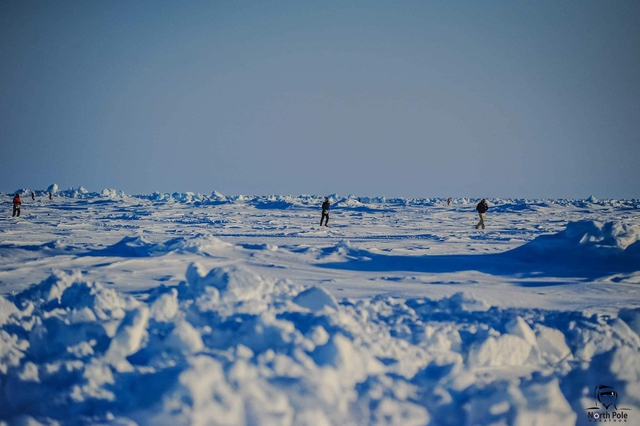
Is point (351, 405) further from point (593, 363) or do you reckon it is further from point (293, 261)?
point (293, 261)

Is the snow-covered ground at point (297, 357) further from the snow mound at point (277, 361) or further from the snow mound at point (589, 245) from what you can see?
the snow mound at point (589, 245)

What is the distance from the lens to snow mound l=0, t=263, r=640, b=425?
12.4 ft

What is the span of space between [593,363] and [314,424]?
302cm

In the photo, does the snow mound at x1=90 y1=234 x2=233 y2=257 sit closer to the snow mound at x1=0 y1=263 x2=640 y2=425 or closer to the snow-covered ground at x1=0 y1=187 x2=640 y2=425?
the snow-covered ground at x1=0 y1=187 x2=640 y2=425

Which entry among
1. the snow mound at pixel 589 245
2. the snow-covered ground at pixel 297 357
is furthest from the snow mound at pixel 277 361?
the snow mound at pixel 589 245

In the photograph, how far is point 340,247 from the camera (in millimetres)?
11203

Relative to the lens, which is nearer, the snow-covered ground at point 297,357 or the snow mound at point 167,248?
the snow-covered ground at point 297,357

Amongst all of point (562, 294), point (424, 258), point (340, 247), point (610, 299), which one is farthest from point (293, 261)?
point (610, 299)

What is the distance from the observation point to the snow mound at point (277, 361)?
377 centimetres

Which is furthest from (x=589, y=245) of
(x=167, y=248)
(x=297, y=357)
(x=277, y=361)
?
(x=167, y=248)

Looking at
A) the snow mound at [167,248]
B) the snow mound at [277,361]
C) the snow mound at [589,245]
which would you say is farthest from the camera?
the snow mound at [167,248]

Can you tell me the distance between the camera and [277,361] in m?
4.02

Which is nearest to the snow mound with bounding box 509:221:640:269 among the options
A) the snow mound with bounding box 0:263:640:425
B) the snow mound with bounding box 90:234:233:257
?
the snow mound with bounding box 0:263:640:425

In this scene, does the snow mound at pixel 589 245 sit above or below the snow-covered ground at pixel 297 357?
above
